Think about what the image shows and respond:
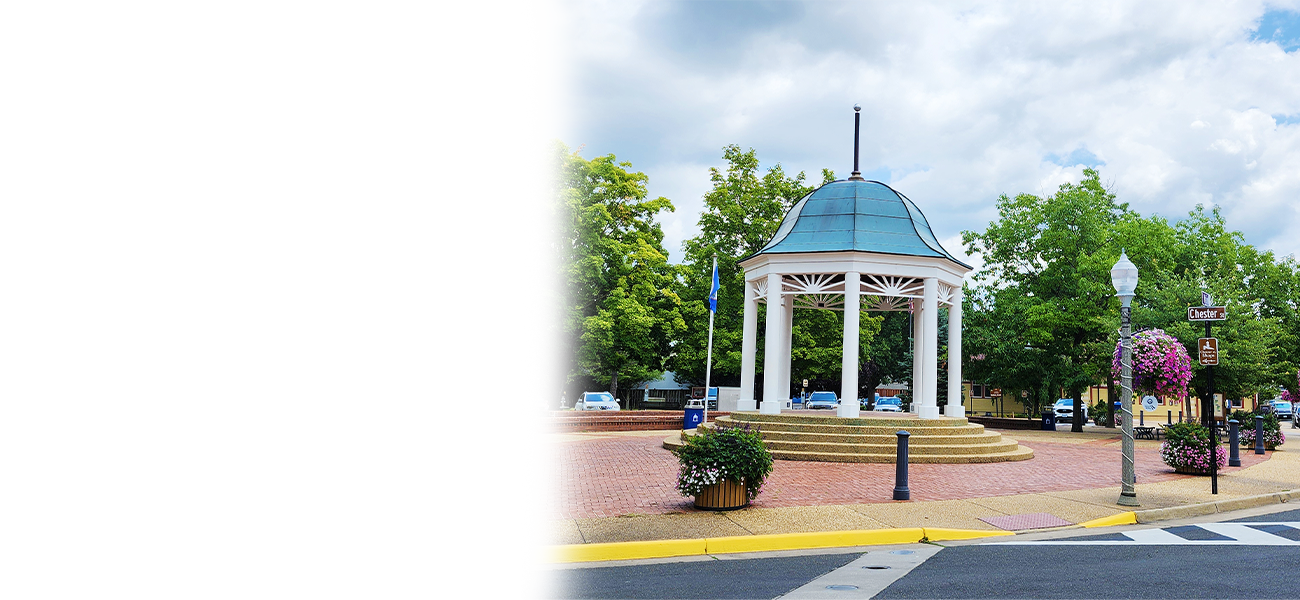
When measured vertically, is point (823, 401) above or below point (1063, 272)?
below

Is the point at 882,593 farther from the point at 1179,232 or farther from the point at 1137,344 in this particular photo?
the point at 1179,232

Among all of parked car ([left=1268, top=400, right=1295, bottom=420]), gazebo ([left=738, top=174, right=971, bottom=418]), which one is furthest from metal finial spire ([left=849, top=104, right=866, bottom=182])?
parked car ([left=1268, top=400, right=1295, bottom=420])

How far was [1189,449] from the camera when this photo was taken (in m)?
14.3

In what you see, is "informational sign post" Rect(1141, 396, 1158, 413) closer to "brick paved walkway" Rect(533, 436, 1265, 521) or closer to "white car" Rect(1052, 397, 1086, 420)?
"brick paved walkway" Rect(533, 436, 1265, 521)

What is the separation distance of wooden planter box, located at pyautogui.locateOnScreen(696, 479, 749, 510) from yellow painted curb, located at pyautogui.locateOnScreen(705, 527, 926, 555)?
1375 mm

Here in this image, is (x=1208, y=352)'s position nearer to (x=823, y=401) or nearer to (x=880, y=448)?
Answer: (x=880, y=448)

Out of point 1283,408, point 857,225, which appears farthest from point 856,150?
point 1283,408

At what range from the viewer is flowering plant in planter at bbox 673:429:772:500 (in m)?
9.49

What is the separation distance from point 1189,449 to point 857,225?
7960 millimetres

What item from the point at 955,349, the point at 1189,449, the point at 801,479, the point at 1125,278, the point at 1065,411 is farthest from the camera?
the point at 1065,411

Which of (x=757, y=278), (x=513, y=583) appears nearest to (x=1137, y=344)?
(x=757, y=278)

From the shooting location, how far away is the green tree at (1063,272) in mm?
30734

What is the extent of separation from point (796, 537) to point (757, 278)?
40.8ft

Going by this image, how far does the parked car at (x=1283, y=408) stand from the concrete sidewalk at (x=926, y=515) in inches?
2262
